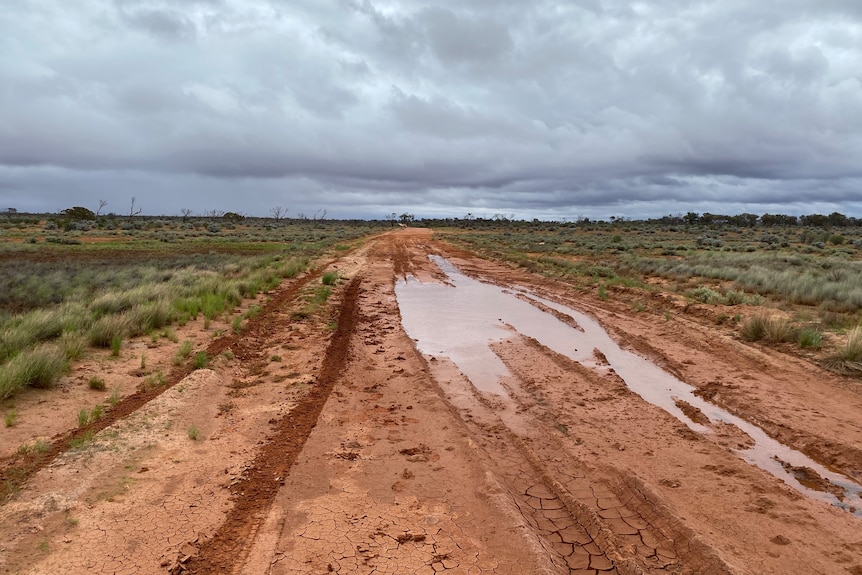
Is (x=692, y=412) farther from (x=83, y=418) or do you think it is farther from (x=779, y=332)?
(x=83, y=418)

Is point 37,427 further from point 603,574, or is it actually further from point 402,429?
point 603,574

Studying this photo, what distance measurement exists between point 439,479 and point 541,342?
650 cm

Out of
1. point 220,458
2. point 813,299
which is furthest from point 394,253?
point 220,458

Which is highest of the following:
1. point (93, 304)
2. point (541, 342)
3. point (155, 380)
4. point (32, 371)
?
point (93, 304)

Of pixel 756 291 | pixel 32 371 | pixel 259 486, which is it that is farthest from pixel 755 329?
pixel 32 371

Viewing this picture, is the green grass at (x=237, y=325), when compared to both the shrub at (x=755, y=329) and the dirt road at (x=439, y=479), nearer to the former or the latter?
the dirt road at (x=439, y=479)

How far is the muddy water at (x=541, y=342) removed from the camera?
5.72m

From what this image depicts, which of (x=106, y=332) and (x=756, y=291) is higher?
(x=106, y=332)

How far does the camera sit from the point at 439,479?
509 centimetres

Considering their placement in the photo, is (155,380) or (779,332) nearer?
(155,380)

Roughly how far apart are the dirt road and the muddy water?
0.61 ft

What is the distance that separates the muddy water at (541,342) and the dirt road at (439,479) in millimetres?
187

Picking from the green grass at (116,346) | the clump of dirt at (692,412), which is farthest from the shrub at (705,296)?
the green grass at (116,346)

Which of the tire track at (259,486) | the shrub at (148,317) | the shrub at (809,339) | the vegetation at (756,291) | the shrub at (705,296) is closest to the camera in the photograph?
the tire track at (259,486)
